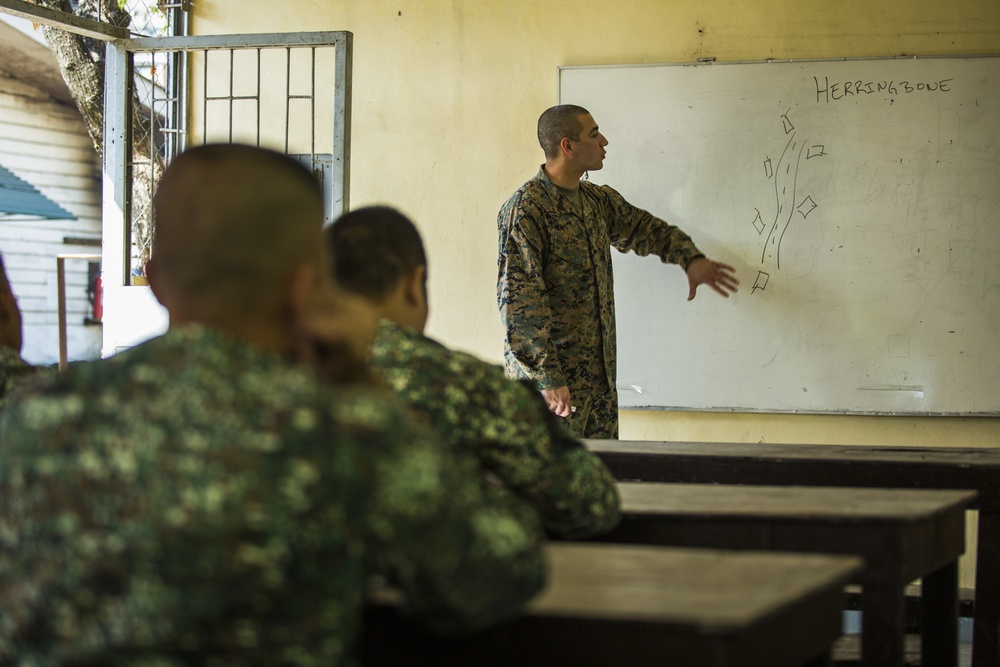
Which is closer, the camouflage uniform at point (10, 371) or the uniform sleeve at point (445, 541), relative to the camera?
the uniform sleeve at point (445, 541)

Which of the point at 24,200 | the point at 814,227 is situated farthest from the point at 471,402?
the point at 24,200

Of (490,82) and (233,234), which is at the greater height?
(490,82)

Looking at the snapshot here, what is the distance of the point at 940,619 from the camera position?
108 inches

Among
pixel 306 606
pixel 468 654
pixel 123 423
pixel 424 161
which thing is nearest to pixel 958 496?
pixel 468 654

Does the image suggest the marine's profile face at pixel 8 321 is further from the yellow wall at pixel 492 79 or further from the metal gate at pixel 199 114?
the yellow wall at pixel 492 79

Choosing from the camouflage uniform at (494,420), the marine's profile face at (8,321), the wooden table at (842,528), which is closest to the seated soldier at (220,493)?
the camouflage uniform at (494,420)

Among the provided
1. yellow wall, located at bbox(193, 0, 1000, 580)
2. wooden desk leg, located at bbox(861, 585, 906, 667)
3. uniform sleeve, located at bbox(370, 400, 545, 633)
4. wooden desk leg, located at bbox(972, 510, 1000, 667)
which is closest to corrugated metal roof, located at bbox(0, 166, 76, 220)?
yellow wall, located at bbox(193, 0, 1000, 580)

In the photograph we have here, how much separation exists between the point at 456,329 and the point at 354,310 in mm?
3748

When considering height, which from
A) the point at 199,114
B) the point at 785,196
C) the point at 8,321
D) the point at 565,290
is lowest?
the point at 8,321

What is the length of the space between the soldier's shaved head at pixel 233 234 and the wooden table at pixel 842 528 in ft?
3.69

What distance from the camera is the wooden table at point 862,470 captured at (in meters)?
2.79

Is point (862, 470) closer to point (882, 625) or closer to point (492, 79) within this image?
Answer: point (882, 625)

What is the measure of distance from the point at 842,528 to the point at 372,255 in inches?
38.0

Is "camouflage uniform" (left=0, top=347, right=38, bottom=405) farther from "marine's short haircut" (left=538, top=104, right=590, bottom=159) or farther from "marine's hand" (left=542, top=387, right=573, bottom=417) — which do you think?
"marine's short haircut" (left=538, top=104, right=590, bottom=159)
